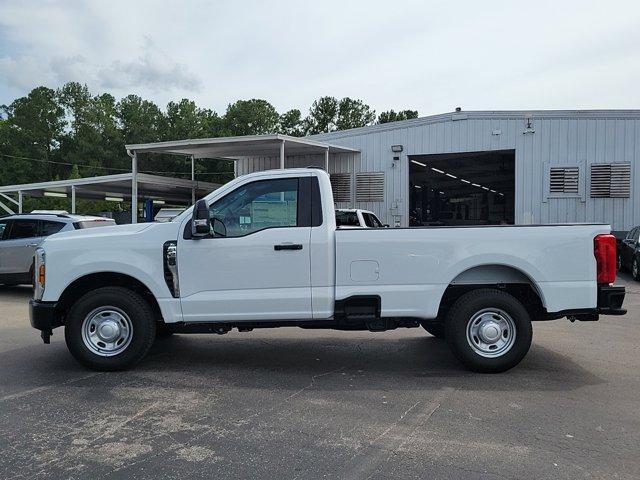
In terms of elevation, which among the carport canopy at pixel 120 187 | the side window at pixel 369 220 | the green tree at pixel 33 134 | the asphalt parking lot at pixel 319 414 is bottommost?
the asphalt parking lot at pixel 319 414

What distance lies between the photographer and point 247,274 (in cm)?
578

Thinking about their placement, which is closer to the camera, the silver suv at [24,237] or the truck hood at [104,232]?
the truck hood at [104,232]

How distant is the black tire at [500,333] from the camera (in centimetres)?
579

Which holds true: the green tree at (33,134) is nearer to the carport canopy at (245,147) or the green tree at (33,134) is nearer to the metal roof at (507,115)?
the carport canopy at (245,147)

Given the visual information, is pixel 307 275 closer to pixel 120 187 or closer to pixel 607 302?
pixel 607 302

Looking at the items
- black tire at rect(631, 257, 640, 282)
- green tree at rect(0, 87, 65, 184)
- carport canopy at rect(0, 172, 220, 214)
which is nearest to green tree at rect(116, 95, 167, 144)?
green tree at rect(0, 87, 65, 184)

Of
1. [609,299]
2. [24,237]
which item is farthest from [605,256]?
[24,237]

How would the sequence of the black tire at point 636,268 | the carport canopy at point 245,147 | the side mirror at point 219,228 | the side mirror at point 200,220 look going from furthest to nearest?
the carport canopy at point 245,147
the black tire at point 636,268
the side mirror at point 219,228
the side mirror at point 200,220

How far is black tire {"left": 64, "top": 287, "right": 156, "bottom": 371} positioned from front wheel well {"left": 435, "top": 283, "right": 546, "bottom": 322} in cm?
310

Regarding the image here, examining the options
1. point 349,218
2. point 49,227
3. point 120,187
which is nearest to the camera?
point 49,227

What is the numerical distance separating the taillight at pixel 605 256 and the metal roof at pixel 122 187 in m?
19.3

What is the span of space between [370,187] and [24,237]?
1190 centimetres

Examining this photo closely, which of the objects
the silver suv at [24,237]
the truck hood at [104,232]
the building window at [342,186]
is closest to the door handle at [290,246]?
the truck hood at [104,232]

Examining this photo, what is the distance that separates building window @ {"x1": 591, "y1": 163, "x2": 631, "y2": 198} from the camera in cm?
1766
